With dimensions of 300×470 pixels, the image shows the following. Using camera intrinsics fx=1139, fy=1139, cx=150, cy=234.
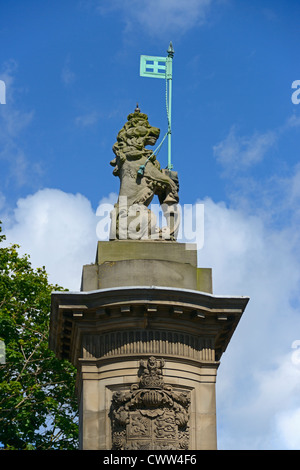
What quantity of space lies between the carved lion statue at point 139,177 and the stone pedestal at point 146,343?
985 millimetres

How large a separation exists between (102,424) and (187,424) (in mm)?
1881

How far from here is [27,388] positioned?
138ft

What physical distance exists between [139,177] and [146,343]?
443 cm

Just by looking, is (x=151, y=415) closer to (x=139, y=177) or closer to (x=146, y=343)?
(x=146, y=343)

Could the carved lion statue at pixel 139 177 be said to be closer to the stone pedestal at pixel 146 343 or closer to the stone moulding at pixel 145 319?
the stone pedestal at pixel 146 343

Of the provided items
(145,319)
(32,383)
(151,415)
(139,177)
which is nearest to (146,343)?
(145,319)

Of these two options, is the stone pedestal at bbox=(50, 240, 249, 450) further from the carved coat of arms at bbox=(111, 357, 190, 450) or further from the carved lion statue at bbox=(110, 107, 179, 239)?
the carved lion statue at bbox=(110, 107, 179, 239)

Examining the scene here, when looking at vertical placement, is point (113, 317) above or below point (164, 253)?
below

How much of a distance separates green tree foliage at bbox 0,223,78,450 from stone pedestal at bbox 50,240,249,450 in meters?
15.7

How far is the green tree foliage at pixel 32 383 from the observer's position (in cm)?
4169

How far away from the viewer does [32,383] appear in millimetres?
42312
